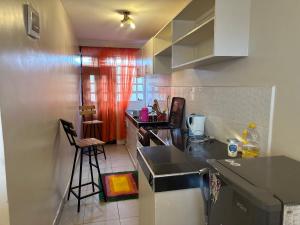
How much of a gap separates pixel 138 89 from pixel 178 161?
3928 millimetres

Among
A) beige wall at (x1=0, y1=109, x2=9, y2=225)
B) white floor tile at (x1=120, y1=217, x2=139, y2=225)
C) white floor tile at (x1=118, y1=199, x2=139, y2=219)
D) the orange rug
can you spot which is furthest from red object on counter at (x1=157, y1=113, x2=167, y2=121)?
beige wall at (x1=0, y1=109, x2=9, y2=225)


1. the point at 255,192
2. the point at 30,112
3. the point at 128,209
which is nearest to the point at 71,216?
the point at 128,209

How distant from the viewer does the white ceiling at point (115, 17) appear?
2.59 metres

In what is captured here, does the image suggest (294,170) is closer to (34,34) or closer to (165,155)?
(165,155)

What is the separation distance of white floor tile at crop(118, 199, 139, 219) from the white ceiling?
237cm

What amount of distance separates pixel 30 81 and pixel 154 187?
107cm

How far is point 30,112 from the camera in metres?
1.44

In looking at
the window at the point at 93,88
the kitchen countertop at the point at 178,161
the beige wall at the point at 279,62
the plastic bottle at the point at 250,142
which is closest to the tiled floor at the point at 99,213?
the kitchen countertop at the point at 178,161

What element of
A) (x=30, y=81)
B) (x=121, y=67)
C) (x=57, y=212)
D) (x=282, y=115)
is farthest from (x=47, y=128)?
(x=121, y=67)

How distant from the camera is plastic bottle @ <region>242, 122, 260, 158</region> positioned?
1410 millimetres

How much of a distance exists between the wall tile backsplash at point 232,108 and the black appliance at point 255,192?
423 mm

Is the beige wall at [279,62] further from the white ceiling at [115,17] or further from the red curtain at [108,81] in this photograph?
the red curtain at [108,81]

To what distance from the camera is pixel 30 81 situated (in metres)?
1.44

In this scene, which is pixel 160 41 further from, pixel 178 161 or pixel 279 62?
pixel 178 161
